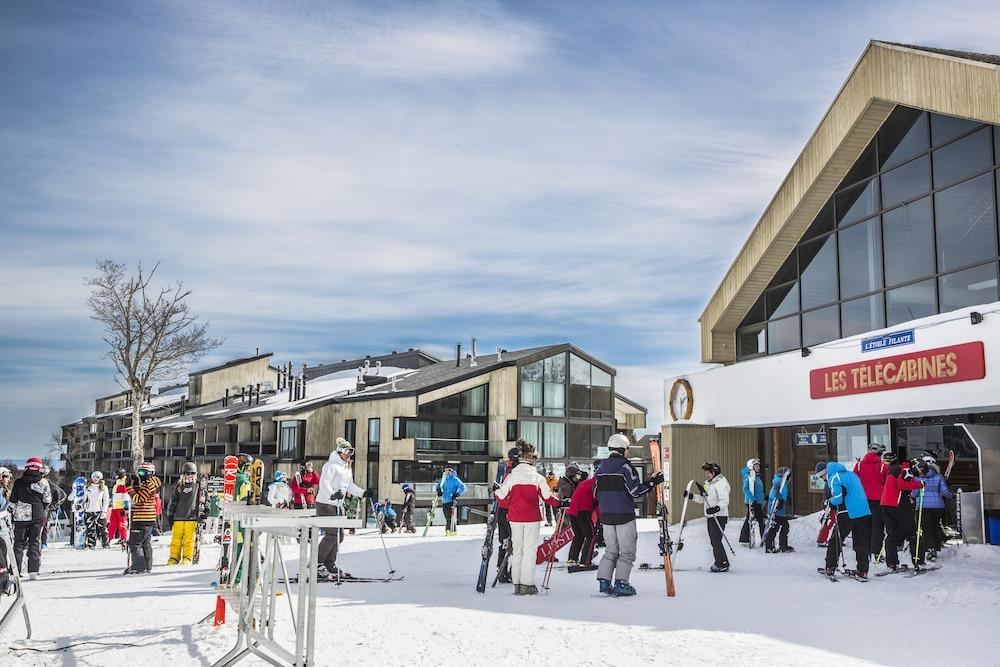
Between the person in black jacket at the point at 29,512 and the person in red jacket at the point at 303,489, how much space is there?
Result: 12.0 feet

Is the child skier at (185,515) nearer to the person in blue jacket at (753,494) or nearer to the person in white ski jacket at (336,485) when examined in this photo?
the person in white ski jacket at (336,485)

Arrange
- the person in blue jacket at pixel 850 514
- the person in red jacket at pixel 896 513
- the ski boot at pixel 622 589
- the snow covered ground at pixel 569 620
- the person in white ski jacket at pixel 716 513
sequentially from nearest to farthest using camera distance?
the snow covered ground at pixel 569 620, the ski boot at pixel 622 589, the person in blue jacket at pixel 850 514, the person in red jacket at pixel 896 513, the person in white ski jacket at pixel 716 513

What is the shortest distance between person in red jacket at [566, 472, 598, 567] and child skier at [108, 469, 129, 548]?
823 cm

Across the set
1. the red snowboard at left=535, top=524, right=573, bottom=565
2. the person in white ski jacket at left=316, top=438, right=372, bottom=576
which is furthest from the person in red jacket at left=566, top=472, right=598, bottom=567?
the person in white ski jacket at left=316, top=438, right=372, bottom=576

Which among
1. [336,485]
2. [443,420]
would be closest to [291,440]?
[443,420]

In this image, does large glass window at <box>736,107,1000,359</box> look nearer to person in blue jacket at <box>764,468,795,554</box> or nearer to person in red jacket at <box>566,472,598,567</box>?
person in blue jacket at <box>764,468,795,554</box>

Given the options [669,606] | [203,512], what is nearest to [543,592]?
[669,606]

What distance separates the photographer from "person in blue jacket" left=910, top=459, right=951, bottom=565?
40.7 ft

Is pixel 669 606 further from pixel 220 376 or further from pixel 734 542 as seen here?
pixel 220 376

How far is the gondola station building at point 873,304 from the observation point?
47.0 feet

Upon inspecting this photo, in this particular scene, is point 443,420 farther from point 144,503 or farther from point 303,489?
point 144,503

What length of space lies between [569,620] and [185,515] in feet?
24.6

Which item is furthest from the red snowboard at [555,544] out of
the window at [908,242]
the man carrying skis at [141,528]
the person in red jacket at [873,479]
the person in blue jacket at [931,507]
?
the window at [908,242]

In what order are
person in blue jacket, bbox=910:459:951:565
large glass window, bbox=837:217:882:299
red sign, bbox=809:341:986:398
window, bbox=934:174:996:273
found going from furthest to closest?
1. large glass window, bbox=837:217:882:299
2. window, bbox=934:174:996:273
3. red sign, bbox=809:341:986:398
4. person in blue jacket, bbox=910:459:951:565
